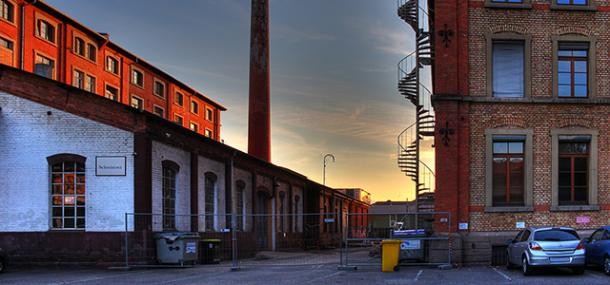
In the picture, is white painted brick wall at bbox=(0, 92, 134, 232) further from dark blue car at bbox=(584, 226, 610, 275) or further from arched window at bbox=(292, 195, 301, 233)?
arched window at bbox=(292, 195, 301, 233)

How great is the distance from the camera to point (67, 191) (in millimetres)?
22891

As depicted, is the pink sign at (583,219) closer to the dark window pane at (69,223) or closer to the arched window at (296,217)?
the dark window pane at (69,223)

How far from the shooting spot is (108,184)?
22.6 meters

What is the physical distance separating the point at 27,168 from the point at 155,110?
45.7 m

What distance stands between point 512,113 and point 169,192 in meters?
13.5

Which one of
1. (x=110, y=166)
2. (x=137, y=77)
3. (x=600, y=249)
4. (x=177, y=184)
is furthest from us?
Answer: (x=137, y=77)

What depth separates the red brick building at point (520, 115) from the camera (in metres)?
A: 23.8

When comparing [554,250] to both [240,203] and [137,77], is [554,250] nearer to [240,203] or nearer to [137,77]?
→ [240,203]

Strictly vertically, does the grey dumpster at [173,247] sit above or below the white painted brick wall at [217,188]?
below

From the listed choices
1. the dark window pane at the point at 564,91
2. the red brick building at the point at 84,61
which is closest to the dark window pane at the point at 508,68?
the dark window pane at the point at 564,91

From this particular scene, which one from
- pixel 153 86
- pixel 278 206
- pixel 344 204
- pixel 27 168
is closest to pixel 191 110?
pixel 153 86

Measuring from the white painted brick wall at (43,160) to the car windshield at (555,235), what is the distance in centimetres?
1335

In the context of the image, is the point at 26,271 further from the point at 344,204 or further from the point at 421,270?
the point at 344,204

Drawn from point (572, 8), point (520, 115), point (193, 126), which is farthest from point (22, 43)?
point (572, 8)
